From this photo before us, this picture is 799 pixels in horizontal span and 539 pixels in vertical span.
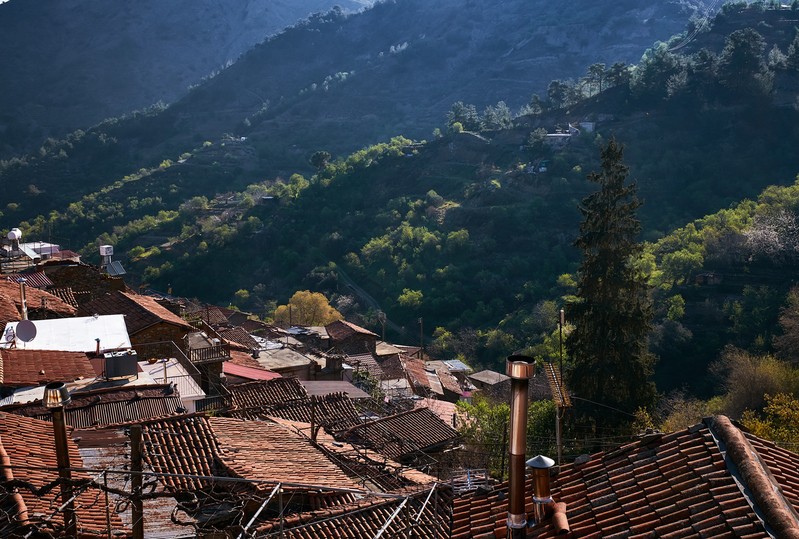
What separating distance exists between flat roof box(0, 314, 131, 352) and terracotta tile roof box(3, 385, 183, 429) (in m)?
1.81

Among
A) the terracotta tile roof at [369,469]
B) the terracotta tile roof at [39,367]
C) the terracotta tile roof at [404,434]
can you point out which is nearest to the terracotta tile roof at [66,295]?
the terracotta tile roof at [39,367]

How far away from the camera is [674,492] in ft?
16.0

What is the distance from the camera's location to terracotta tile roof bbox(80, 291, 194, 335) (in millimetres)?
16172

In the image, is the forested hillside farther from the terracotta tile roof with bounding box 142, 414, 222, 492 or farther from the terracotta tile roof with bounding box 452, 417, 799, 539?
the terracotta tile roof with bounding box 452, 417, 799, 539

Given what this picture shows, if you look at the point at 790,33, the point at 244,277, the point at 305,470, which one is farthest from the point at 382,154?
the point at 305,470

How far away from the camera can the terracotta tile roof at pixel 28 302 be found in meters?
14.5

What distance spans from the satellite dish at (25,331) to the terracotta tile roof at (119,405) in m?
1.49

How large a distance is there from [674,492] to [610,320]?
36.8 feet

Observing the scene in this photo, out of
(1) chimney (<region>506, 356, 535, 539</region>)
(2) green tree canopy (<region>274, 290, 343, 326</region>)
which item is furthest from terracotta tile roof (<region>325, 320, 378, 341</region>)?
(1) chimney (<region>506, 356, 535, 539</region>)

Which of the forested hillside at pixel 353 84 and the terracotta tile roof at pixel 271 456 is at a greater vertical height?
the forested hillside at pixel 353 84

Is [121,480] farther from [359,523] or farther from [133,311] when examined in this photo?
[133,311]

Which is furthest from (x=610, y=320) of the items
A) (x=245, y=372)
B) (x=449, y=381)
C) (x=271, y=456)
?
(x=449, y=381)

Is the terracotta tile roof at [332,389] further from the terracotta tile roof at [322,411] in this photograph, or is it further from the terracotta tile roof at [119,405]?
the terracotta tile roof at [119,405]

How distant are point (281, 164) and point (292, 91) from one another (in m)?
35.7
